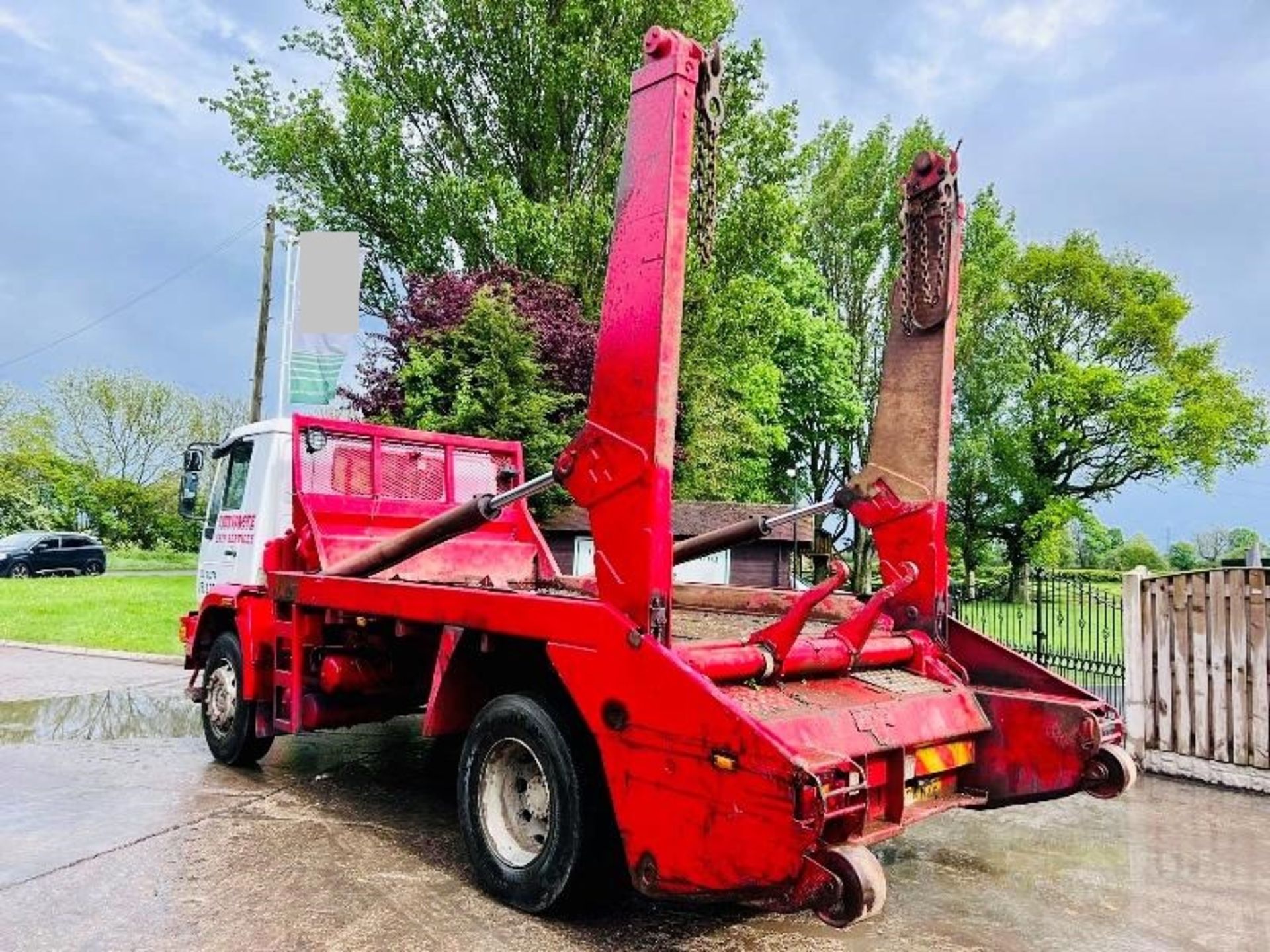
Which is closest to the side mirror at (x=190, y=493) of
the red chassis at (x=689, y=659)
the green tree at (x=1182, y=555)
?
the red chassis at (x=689, y=659)

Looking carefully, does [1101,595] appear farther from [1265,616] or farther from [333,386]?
[333,386]

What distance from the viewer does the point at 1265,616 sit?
7336 mm

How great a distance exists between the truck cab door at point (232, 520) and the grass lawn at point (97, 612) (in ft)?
18.6

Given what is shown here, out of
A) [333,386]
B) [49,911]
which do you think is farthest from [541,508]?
[49,911]

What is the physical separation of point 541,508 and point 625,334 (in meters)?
13.5

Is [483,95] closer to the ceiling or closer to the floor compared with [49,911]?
closer to the ceiling

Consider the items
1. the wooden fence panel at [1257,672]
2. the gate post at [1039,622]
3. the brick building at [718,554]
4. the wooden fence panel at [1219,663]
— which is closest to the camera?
the wooden fence panel at [1257,672]

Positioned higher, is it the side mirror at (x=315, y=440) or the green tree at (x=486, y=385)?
the green tree at (x=486, y=385)

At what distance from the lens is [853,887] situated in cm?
315

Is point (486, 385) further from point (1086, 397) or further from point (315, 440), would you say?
point (1086, 397)

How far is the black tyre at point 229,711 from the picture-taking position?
6836 millimetres

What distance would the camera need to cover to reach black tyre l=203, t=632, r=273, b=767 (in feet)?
22.4

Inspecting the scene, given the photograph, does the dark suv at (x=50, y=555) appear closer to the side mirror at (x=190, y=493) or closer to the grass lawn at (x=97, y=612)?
the grass lawn at (x=97, y=612)

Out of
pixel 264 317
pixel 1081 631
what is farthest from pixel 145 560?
pixel 1081 631
